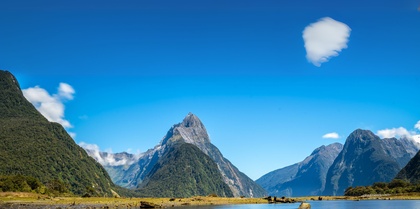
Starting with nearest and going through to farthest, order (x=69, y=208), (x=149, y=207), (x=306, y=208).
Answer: (x=306, y=208) → (x=69, y=208) → (x=149, y=207)

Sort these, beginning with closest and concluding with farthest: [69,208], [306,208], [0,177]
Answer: [306,208] < [69,208] < [0,177]

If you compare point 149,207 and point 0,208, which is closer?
point 0,208

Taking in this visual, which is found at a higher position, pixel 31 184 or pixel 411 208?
pixel 31 184

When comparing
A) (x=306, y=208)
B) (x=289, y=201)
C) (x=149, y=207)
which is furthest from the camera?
(x=289, y=201)

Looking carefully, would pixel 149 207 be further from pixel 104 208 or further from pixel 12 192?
pixel 12 192

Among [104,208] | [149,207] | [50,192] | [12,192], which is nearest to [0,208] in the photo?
[104,208]

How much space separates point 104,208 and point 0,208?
1011 inches

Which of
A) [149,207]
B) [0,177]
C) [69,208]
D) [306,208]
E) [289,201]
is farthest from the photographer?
[0,177]

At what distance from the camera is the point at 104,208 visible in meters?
104

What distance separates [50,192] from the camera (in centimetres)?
19238

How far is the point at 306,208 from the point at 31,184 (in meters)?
150

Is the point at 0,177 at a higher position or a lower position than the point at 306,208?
higher

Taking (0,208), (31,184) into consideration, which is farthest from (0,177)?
(0,208)

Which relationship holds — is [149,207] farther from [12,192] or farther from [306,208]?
[12,192]
